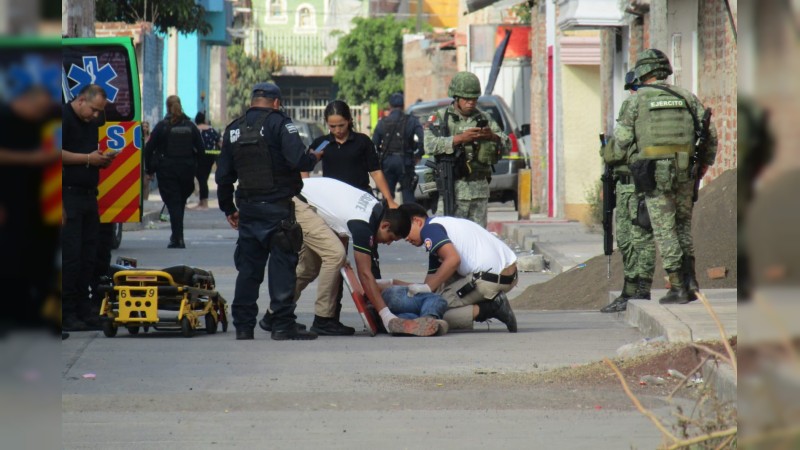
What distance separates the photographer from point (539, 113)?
25.5 meters

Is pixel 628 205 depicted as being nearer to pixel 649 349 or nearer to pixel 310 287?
pixel 649 349

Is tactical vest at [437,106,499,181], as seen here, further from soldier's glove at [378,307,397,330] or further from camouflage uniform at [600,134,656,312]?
soldier's glove at [378,307,397,330]

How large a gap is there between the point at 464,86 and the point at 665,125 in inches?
97.1

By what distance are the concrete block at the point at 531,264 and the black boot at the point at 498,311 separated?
19.0 ft

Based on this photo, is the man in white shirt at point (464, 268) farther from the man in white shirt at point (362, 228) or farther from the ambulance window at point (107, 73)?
the ambulance window at point (107, 73)

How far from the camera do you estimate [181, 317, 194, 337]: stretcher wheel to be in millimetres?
9156

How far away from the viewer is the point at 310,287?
540 inches

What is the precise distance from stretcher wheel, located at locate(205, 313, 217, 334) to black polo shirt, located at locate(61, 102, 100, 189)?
1.28 m

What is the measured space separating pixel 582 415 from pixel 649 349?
172 cm

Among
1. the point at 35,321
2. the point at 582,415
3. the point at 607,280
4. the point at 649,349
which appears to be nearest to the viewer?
the point at 35,321

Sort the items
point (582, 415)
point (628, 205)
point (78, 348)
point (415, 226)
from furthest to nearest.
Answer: point (628, 205) → point (415, 226) → point (78, 348) → point (582, 415)

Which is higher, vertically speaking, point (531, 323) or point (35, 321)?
point (35, 321)

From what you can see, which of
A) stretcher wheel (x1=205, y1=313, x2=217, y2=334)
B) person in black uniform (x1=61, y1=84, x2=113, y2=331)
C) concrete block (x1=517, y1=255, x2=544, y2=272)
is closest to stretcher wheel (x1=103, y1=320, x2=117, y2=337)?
person in black uniform (x1=61, y1=84, x2=113, y2=331)

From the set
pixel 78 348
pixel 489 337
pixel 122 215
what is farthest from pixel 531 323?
pixel 122 215
